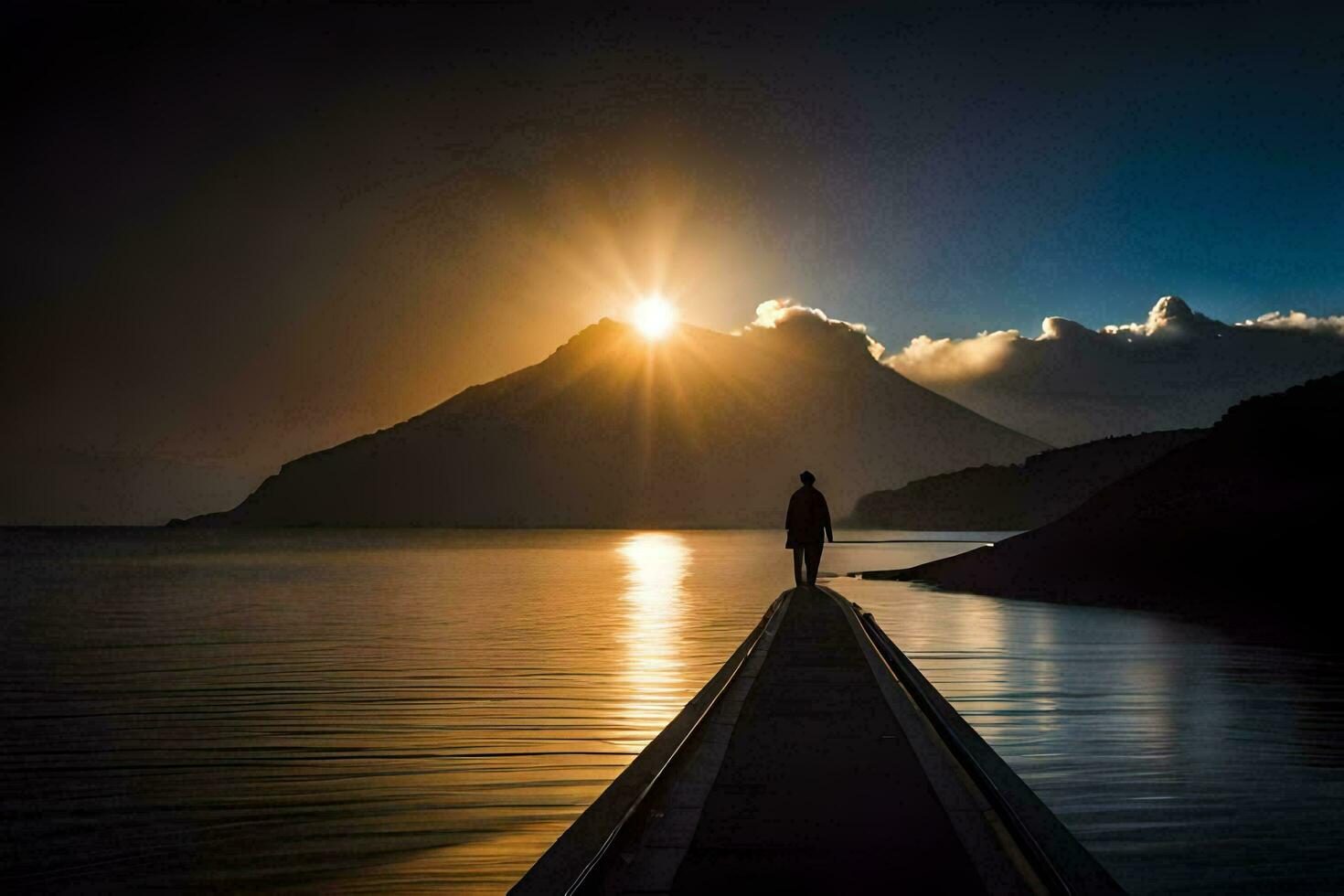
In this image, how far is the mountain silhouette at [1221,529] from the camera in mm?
30828

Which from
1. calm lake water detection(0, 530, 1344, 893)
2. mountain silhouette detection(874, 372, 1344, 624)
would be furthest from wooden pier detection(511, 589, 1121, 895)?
mountain silhouette detection(874, 372, 1344, 624)

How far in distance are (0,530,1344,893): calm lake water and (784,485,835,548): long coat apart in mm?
2513

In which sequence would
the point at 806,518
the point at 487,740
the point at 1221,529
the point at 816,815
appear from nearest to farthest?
the point at 816,815 < the point at 487,740 < the point at 806,518 < the point at 1221,529

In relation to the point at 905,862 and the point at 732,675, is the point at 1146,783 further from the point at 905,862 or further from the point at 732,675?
the point at 732,675

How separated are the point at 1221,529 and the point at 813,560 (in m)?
13.3

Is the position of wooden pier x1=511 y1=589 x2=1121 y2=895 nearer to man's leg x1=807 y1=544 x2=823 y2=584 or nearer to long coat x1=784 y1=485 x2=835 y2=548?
long coat x1=784 y1=485 x2=835 y2=548

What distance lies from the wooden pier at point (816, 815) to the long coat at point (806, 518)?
15052mm

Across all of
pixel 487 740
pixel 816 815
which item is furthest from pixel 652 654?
pixel 816 815

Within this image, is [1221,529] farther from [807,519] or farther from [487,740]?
[487,740]

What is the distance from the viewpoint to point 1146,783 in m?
9.65

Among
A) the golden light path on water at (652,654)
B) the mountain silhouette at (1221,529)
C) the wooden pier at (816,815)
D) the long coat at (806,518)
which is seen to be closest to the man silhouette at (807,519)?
the long coat at (806,518)

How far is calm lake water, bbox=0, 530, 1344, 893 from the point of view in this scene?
7.78 meters

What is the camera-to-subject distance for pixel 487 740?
12.5m

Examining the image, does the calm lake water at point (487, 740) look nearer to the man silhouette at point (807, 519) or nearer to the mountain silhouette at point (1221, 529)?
the man silhouette at point (807, 519)
